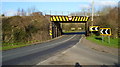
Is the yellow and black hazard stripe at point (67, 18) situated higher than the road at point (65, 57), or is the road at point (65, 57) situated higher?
the yellow and black hazard stripe at point (67, 18)

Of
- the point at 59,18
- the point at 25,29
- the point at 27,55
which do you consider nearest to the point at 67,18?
the point at 59,18

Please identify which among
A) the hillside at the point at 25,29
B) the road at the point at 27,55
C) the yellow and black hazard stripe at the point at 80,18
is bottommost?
the road at the point at 27,55

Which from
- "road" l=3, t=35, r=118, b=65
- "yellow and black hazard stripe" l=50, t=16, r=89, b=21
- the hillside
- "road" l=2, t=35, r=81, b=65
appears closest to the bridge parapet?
"yellow and black hazard stripe" l=50, t=16, r=89, b=21

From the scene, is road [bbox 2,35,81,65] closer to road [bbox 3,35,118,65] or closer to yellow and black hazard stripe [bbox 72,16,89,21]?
road [bbox 3,35,118,65]

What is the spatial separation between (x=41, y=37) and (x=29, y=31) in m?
2.96

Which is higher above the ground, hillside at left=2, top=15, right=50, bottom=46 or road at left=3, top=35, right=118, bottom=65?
hillside at left=2, top=15, right=50, bottom=46

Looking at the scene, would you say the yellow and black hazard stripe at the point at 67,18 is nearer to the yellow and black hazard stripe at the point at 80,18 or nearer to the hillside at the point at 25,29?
the yellow and black hazard stripe at the point at 80,18

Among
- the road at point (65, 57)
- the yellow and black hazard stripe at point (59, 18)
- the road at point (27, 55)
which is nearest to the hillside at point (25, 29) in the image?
the yellow and black hazard stripe at point (59, 18)

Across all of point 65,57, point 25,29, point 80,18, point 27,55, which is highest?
point 80,18

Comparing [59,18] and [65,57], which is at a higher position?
[59,18]

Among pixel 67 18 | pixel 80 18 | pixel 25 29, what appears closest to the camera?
pixel 25 29

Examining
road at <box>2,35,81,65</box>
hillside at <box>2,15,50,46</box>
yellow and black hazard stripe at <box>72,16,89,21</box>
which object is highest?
yellow and black hazard stripe at <box>72,16,89,21</box>

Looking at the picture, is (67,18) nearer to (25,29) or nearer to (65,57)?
A: (25,29)

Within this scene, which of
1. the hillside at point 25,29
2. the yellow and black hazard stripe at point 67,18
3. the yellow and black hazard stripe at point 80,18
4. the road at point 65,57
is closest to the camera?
the road at point 65,57
